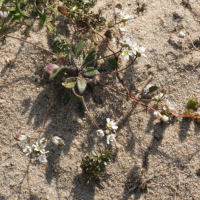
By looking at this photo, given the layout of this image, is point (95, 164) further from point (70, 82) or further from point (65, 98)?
point (70, 82)

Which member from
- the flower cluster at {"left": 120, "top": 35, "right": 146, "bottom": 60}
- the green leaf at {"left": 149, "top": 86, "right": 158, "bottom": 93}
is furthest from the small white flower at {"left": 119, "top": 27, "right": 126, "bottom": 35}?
the green leaf at {"left": 149, "top": 86, "right": 158, "bottom": 93}

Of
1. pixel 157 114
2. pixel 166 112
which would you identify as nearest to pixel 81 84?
pixel 157 114

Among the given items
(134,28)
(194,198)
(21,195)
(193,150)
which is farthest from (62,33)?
(194,198)

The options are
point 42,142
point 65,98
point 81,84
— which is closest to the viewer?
point 42,142

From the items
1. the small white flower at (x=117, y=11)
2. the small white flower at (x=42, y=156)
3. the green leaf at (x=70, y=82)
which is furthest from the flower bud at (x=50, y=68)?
the small white flower at (x=117, y=11)

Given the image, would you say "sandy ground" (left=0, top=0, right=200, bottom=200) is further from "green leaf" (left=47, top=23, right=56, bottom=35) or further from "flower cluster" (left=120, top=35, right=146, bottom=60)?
"flower cluster" (left=120, top=35, right=146, bottom=60)
